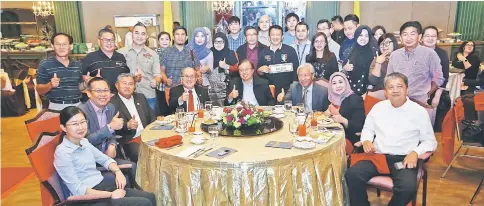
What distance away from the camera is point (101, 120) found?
320cm

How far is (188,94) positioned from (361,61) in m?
1.96

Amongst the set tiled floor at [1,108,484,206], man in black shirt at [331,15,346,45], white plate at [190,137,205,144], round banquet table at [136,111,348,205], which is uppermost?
man in black shirt at [331,15,346,45]

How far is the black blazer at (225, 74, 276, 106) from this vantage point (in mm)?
4203

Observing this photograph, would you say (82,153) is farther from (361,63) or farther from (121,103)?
(361,63)

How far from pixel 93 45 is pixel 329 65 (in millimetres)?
7183

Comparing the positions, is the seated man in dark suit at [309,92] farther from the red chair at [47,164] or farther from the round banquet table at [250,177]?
the red chair at [47,164]

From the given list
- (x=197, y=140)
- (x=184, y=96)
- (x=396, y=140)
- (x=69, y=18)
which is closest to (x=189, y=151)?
(x=197, y=140)

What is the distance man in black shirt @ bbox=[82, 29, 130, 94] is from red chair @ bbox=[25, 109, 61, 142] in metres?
1.13

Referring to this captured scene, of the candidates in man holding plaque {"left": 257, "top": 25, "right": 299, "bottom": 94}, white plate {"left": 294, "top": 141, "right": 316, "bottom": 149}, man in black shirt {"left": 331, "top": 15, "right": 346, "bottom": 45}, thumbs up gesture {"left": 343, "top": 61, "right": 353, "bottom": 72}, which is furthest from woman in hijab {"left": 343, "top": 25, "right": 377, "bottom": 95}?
white plate {"left": 294, "top": 141, "right": 316, "bottom": 149}

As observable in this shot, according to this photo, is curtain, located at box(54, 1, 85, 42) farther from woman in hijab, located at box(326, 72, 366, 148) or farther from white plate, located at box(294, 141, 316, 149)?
white plate, located at box(294, 141, 316, 149)

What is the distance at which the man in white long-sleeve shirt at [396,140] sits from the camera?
2.77 metres

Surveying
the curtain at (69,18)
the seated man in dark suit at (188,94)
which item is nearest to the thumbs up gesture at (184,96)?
the seated man in dark suit at (188,94)

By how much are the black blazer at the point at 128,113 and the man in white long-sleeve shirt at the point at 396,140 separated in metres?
1.86

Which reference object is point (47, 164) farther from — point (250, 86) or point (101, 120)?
point (250, 86)
